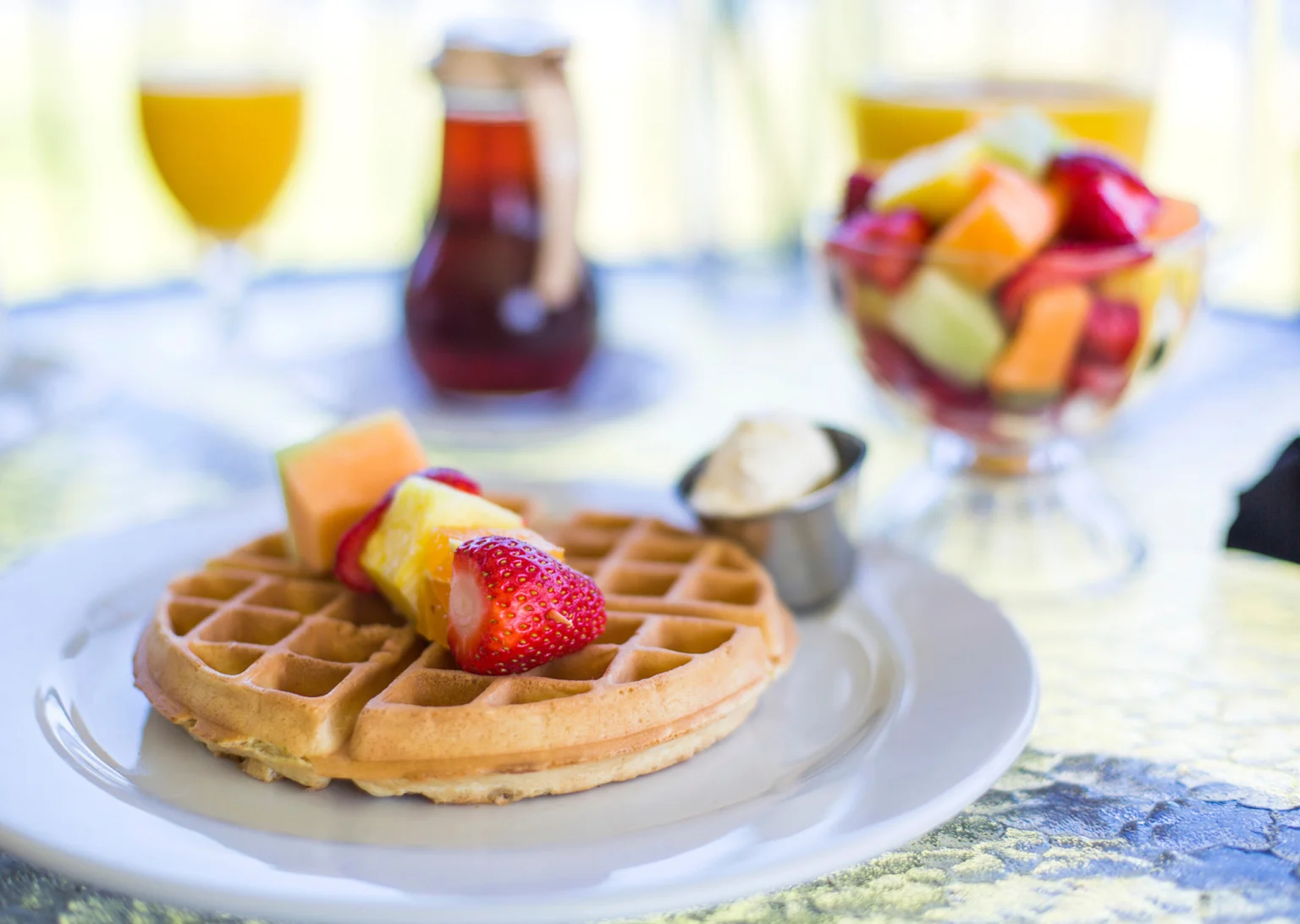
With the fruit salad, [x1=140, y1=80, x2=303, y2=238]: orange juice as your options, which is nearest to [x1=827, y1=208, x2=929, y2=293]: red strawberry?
the fruit salad

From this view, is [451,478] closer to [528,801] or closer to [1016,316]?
[528,801]

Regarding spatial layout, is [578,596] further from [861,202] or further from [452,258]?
[452,258]

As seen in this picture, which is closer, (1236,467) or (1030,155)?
(1030,155)

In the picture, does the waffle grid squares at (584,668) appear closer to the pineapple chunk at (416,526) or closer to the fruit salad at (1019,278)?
the pineapple chunk at (416,526)

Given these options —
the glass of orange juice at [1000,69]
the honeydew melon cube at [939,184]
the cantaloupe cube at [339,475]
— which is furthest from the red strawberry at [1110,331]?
the cantaloupe cube at [339,475]

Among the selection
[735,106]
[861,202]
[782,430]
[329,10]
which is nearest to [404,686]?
[782,430]

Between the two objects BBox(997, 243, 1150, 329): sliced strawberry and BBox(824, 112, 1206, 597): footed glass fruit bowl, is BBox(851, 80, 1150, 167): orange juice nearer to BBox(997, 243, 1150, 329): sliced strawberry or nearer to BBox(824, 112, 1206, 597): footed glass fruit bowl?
BBox(824, 112, 1206, 597): footed glass fruit bowl
